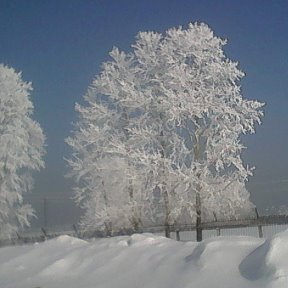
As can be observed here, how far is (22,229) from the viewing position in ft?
87.4

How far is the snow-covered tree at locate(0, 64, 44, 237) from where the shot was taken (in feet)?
86.5

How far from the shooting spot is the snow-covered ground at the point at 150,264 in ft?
24.0

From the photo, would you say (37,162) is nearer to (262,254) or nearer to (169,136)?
(169,136)

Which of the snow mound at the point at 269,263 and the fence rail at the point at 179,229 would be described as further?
the fence rail at the point at 179,229

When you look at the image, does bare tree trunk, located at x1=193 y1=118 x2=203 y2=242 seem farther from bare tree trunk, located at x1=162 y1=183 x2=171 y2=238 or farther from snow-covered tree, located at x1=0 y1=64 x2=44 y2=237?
snow-covered tree, located at x1=0 y1=64 x2=44 y2=237

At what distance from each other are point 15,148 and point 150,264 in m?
18.9

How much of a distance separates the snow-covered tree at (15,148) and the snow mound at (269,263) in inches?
793

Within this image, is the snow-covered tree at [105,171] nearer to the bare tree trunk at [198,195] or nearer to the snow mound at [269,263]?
the bare tree trunk at [198,195]

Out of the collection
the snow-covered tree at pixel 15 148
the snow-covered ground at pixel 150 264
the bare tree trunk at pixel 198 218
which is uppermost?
the snow-covered tree at pixel 15 148

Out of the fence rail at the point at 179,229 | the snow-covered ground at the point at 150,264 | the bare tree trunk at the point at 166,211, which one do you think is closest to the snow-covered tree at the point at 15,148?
the fence rail at the point at 179,229

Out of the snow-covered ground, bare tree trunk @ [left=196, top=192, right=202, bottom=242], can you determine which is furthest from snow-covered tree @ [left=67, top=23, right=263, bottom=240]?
the snow-covered ground

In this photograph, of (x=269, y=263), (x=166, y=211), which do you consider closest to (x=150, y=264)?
(x=269, y=263)

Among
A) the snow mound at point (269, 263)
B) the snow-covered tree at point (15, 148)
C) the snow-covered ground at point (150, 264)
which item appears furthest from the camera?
the snow-covered tree at point (15, 148)

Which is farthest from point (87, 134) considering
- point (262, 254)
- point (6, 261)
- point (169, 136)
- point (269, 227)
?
point (262, 254)
